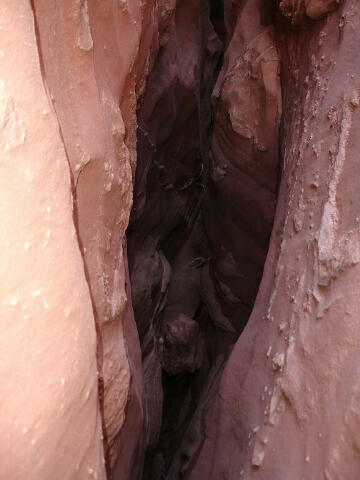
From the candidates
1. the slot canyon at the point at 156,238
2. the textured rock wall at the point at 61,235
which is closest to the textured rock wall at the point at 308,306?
the slot canyon at the point at 156,238

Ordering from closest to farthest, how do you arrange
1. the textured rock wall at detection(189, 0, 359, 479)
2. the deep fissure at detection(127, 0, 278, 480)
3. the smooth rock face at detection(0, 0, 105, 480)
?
the smooth rock face at detection(0, 0, 105, 480)
the textured rock wall at detection(189, 0, 359, 479)
the deep fissure at detection(127, 0, 278, 480)

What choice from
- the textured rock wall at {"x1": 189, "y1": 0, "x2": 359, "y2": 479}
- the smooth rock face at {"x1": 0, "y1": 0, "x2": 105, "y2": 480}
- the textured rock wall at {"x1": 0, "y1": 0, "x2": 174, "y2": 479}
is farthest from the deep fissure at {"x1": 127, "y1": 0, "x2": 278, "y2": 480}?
the smooth rock face at {"x1": 0, "y1": 0, "x2": 105, "y2": 480}

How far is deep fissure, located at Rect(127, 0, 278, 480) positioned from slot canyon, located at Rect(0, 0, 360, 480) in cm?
2

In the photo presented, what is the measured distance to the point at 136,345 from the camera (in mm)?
2135

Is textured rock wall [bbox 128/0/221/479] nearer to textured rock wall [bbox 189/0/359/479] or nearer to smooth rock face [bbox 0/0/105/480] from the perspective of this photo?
textured rock wall [bbox 189/0/359/479]

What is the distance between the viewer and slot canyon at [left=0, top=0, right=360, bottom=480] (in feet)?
2.89

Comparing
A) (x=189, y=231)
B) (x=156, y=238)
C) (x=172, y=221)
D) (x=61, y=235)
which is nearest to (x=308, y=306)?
(x=61, y=235)

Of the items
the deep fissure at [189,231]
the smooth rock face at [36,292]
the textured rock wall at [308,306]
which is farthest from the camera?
the deep fissure at [189,231]

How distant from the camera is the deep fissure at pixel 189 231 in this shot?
3.06 metres

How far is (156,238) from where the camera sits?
375cm

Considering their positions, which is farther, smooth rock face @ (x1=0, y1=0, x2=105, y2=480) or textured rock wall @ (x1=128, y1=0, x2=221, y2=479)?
textured rock wall @ (x1=128, y1=0, x2=221, y2=479)

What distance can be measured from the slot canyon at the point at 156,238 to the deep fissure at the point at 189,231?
0.02 meters

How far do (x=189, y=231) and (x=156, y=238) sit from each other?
2.54 ft

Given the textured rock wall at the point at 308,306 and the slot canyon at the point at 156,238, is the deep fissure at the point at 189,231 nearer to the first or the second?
the slot canyon at the point at 156,238
